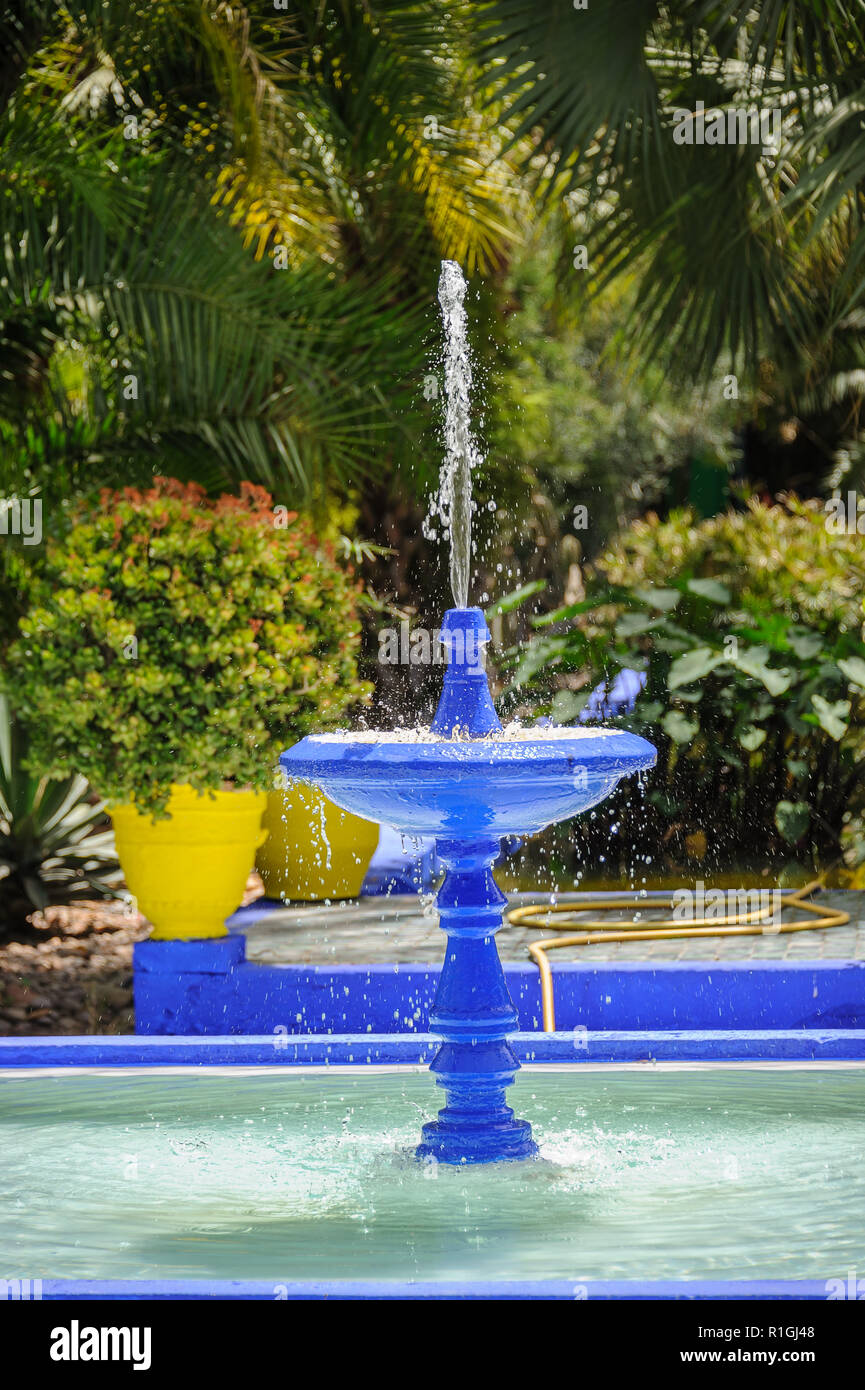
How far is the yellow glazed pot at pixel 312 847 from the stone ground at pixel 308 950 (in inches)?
5.4

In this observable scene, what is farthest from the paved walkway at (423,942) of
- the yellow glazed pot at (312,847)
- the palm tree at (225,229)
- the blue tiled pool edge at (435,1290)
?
the blue tiled pool edge at (435,1290)

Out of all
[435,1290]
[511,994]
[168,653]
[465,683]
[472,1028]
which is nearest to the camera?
[435,1290]

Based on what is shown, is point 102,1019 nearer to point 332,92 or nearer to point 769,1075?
point 769,1075

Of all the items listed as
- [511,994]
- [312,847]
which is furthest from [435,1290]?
[312,847]

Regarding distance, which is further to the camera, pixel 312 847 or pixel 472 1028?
pixel 312 847

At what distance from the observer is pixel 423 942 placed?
7.17 meters

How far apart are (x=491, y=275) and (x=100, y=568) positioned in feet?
14.7

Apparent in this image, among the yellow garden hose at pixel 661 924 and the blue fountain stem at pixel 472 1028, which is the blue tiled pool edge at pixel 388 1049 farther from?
the yellow garden hose at pixel 661 924

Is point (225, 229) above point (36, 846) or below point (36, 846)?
above

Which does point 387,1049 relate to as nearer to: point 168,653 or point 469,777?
point 469,777

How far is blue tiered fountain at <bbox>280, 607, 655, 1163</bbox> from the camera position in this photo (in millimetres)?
3824

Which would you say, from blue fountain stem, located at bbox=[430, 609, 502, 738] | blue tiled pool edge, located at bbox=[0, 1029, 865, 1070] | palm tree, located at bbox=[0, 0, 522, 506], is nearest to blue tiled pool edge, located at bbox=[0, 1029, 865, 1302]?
blue tiled pool edge, located at bbox=[0, 1029, 865, 1070]

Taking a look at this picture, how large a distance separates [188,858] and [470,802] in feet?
9.11

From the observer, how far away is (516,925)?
7.59 m
